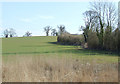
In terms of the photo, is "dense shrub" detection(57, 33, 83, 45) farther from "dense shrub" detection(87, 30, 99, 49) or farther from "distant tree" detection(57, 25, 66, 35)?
"dense shrub" detection(87, 30, 99, 49)

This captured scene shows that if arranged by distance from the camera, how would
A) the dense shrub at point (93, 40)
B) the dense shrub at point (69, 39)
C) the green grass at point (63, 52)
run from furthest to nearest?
the dense shrub at point (69, 39)
the dense shrub at point (93, 40)
the green grass at point (63, 52)

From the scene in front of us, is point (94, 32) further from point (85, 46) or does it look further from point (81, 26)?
point (81, 26)

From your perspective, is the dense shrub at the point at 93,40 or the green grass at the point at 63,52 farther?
the dense shrub at the point at 93,40

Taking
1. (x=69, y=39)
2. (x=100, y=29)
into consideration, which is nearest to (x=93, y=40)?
(x=100, y=29)

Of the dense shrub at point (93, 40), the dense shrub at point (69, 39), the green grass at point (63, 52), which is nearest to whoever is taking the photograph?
the green grass at point (63, 52)

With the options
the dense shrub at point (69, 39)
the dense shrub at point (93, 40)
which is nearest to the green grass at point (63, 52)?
the dense shrub at point (93, 40)

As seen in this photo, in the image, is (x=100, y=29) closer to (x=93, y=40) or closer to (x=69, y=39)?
(x=93, y=40)

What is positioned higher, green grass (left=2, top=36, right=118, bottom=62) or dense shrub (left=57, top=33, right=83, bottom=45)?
dense shrub (left=57, top=33, right=83, bottom=45)

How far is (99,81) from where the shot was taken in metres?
3.73

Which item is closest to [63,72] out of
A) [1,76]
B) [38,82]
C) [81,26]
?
[38,82]

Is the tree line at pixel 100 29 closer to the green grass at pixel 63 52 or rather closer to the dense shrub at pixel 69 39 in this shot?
the green grass at pixel 63 52

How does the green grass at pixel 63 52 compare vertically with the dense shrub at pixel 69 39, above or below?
below

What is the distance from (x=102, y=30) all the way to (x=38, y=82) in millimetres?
17556

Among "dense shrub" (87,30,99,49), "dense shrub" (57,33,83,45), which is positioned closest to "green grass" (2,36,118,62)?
"dense shrub" (87,30,99,49)
